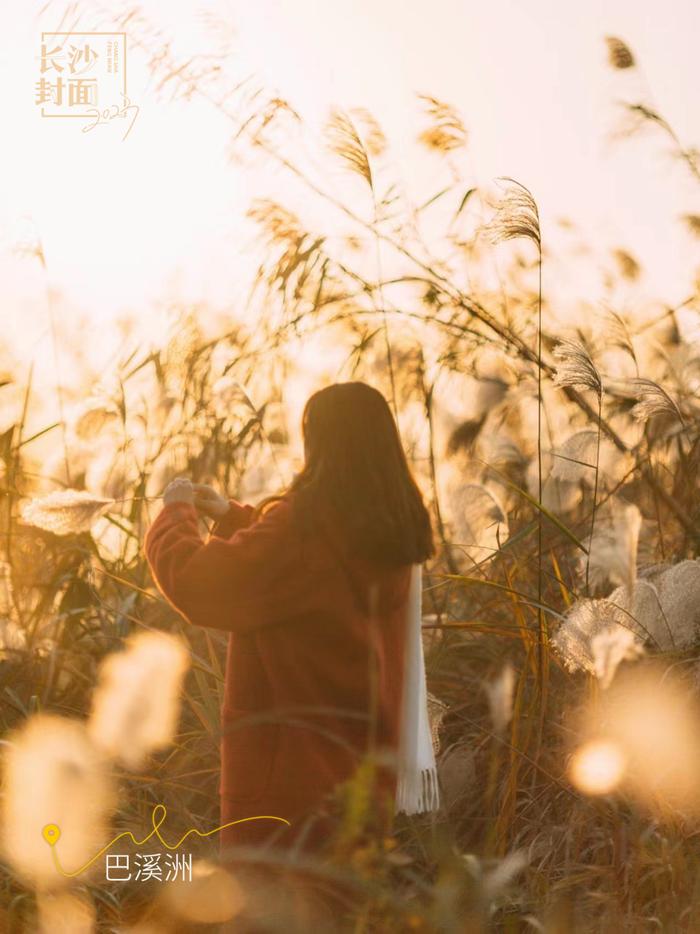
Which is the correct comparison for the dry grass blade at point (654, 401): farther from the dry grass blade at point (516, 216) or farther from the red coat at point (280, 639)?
the red coat at point (280, 639)

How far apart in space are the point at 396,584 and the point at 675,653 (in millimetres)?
667

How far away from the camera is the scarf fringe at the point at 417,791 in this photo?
7.83 ft

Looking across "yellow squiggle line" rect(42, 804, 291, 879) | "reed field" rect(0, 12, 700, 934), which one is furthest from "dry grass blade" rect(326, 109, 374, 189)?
"yellow squiggle line" rect(42, 804, 291, 879)

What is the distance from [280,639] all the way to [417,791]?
0.48 meters

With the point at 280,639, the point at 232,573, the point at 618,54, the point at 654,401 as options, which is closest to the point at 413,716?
the point at 280,639

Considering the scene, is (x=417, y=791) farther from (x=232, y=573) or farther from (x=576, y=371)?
(x=576, y=371)

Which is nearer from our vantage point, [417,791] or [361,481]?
[361,481]

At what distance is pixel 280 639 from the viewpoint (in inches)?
86.3

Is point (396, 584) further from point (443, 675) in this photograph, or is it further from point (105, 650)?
point (105, 650)

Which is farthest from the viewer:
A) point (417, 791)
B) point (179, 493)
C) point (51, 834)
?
point (417, 791)

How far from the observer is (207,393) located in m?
3.82

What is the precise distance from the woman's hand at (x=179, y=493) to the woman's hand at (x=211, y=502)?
0.07m

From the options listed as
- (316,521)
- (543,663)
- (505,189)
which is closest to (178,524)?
(316,521)

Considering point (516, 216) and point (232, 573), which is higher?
point (516, 216)
